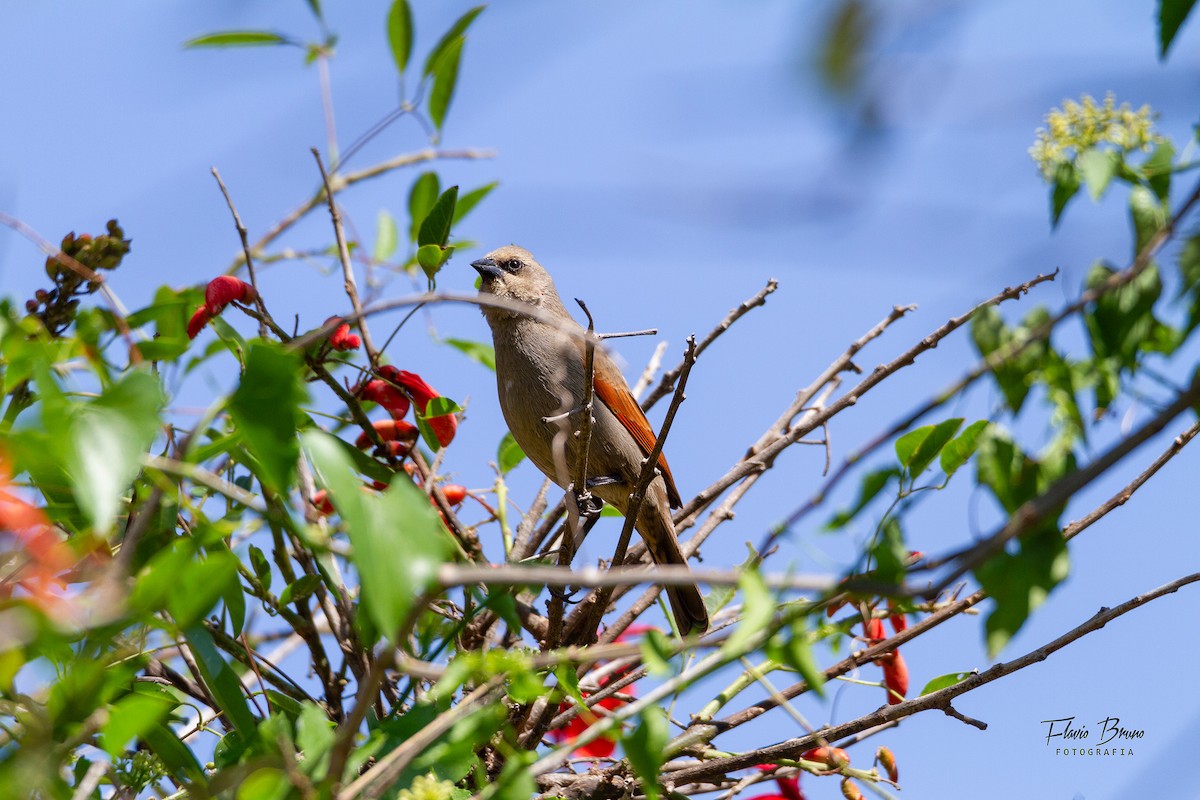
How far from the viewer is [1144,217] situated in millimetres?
1428

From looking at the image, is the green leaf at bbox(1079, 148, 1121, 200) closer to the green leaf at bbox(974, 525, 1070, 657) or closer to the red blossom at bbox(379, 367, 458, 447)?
the green leaf at bbox(974, 525, 1070, 657)

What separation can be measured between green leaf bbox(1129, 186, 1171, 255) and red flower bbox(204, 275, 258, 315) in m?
2.15

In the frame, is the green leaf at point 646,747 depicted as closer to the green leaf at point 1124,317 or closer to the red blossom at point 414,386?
the green leaf at point 1124,317

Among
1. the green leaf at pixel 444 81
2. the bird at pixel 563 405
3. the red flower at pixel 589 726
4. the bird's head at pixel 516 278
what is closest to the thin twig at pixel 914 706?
the red flower at pixel 589 726

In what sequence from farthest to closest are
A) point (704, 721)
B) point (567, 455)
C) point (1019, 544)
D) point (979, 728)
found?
1. point (567, 455)
2. point (704, 721)
3. point (979, 728)
4. point (1019, 544)

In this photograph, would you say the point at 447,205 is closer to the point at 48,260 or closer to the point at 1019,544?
the point at 48,260

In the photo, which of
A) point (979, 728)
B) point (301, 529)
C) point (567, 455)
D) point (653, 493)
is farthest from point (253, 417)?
point (567, 455)

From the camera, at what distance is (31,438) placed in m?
1.60

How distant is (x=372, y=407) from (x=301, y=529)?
69.5 inches

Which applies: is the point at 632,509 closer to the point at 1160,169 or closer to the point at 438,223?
the point at 438,223

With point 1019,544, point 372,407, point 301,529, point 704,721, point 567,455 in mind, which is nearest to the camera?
point 1019,544

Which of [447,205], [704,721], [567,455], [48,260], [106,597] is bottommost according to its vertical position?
[106,597]

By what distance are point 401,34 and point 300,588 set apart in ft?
6.41

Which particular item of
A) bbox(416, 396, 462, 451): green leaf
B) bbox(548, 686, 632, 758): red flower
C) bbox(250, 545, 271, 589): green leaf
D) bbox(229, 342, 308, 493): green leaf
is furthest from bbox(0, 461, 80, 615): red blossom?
bbox(548, 686, 632, 758): red flower
